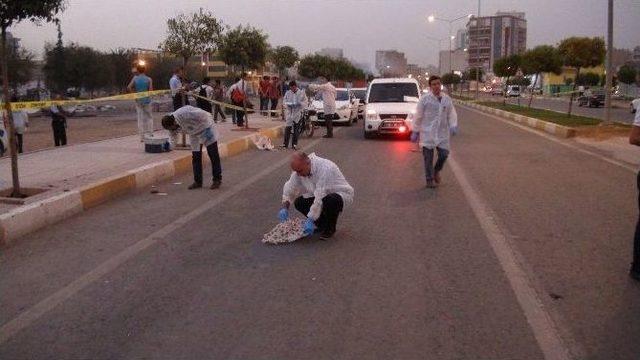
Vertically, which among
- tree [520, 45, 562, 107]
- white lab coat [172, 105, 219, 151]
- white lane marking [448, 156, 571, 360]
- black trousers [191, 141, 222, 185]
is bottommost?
white lane marking [448, 156, 571, 360]

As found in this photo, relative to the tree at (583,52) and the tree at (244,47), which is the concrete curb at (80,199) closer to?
the tree at (244,47)

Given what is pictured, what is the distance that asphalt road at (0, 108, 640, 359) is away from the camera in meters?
3.99

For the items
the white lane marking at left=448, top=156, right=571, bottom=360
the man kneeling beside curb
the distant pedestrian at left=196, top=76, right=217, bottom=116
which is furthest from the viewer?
the distant pedestrian at left=196, top=76, right=217, bottom=116

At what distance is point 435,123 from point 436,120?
5cm

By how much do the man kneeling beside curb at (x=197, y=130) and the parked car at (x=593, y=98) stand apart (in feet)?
143

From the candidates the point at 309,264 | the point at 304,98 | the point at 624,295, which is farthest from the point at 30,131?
the point at 624,295

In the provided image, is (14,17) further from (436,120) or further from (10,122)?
(436,120)

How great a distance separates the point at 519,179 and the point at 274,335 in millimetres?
7696

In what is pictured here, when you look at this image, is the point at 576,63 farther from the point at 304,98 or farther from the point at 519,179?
the point at 519,179

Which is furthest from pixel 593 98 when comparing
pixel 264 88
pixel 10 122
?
pixel 10 122

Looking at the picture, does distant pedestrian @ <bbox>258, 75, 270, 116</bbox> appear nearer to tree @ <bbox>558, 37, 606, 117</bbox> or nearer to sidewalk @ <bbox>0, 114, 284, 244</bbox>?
sidewalk @ <bbox>0, 114, 284, 244</bbox>

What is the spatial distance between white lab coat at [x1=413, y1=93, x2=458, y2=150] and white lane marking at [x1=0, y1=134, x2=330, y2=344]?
3.33 metres

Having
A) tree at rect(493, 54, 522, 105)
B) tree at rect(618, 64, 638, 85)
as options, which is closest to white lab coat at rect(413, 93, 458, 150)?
tree at rect(493, 54, 522, 105)

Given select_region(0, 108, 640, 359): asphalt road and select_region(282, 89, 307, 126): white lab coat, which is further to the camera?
select_region(282, 89, 307, 126): white lab coat
